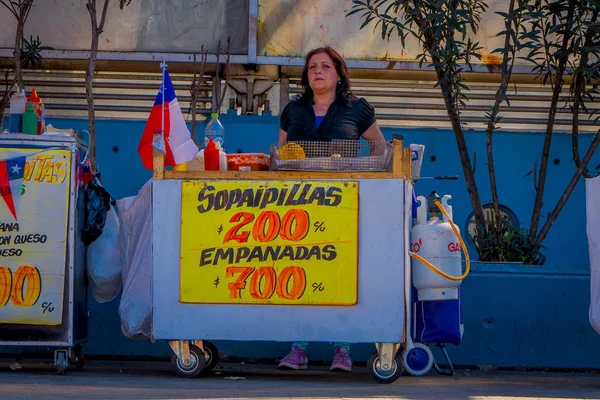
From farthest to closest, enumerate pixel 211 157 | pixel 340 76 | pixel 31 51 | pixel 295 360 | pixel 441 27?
pixel 31 51 → pixel 441 27 → pixel 340 76 → pixel 295 360 → pixel 211 157

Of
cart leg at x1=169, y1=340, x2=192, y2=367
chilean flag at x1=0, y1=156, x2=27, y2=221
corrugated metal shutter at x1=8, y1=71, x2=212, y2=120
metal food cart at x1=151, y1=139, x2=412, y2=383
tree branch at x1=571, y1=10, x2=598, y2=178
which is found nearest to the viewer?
metal food cart at x1=151, y1=139, x2=412, y2=383

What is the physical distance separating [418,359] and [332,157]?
4.86 ft

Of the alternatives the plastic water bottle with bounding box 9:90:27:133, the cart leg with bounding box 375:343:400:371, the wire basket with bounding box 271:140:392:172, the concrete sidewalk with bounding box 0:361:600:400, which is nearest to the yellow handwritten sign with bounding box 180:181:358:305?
the wire basket with bounding box 271:140:392:172

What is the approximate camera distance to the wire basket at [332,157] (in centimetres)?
639

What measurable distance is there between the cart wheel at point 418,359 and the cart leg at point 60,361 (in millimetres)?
2222

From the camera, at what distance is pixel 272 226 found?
634 centimetres

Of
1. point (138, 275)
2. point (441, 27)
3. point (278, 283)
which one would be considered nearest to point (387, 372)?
point (278, 283)

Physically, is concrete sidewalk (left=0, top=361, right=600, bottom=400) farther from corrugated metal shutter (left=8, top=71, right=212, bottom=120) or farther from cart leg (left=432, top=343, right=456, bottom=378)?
corrugated metal shutter (left=8, top=71, right=212, bottom=120)

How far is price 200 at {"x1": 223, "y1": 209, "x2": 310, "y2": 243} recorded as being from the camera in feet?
20.8

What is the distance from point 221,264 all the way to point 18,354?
2154 millimetres

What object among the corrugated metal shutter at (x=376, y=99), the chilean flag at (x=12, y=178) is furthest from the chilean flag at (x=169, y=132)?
the corrugated metal shutter at (x=376, y=99)

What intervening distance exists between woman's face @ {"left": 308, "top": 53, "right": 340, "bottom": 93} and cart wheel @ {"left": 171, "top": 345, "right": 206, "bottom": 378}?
6.81 feet

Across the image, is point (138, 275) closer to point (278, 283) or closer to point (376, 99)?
point (278, 283)

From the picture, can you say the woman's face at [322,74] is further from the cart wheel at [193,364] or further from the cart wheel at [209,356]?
the cart wheel at [193,364]
